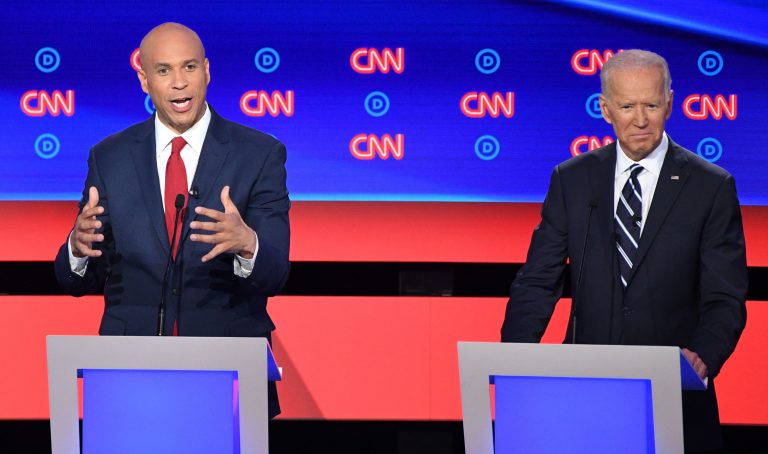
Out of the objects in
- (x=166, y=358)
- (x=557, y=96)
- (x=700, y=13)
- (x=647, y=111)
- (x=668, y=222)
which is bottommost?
(x=166, y=358)

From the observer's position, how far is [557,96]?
4.14 m

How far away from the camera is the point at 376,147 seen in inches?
163

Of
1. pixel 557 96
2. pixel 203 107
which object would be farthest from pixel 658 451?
pixel 557 96

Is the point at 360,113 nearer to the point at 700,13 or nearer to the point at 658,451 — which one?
the point at 700,13

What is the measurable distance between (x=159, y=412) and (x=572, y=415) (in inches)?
32.3

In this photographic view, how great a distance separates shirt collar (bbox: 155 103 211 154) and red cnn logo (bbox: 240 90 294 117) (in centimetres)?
123

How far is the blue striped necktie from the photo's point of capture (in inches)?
110

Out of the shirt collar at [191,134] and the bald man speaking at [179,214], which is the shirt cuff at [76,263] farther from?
the shirt collar at [191,134]

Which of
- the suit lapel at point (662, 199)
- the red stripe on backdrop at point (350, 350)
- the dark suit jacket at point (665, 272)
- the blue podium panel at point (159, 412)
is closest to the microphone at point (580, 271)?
the dark suit jacket at point (665, 272)

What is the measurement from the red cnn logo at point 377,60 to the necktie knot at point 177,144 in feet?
4.65

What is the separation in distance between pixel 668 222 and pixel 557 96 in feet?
4.78

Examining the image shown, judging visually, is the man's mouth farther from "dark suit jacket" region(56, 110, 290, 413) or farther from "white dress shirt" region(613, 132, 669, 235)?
"white dress shirt" region(613, 132, 669, 235)

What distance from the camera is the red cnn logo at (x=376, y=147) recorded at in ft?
13.6

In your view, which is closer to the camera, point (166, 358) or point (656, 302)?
point (166, 358)
